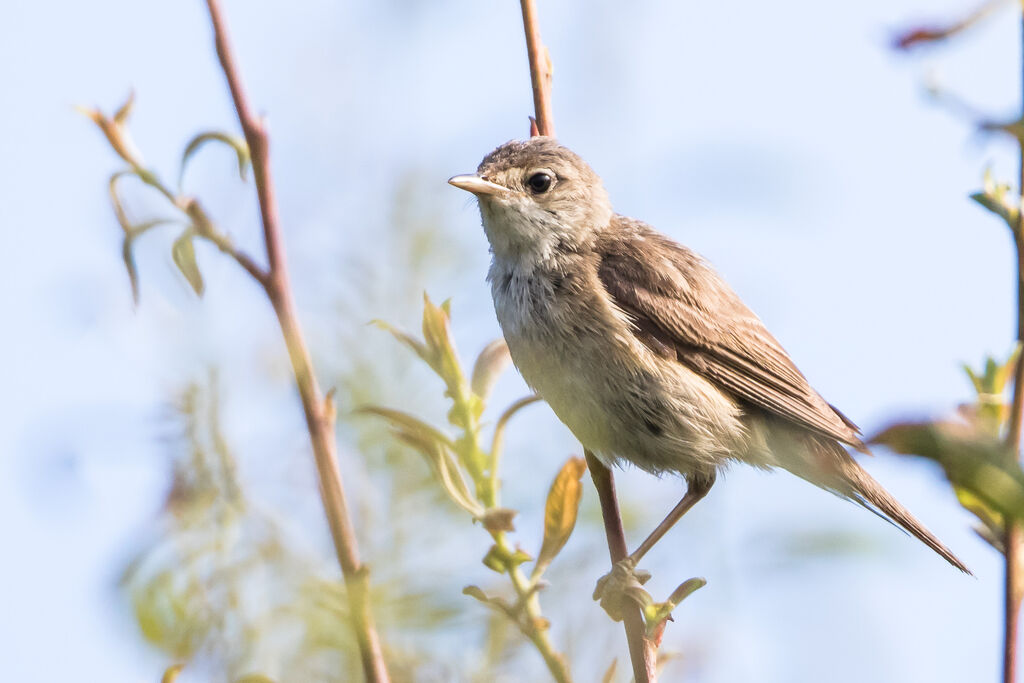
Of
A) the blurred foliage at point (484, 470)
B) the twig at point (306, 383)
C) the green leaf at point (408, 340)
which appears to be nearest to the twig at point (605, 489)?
the blurred foliage at point (484, 470)

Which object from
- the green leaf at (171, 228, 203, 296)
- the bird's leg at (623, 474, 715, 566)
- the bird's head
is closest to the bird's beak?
the bird's head

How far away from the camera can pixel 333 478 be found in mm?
1184

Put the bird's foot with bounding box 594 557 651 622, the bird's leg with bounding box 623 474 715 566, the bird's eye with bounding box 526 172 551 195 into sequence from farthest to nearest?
1. the bird's eye with bounding box 526 172 551 195
2. the bird's leg with bounding box 623 474 715 566
3. the bird's foot with bounding box 594 557 651 622

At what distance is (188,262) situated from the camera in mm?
1660

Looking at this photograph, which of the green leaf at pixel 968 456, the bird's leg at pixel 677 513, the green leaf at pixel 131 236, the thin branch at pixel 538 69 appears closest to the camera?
the green leaf at pixel 968 456

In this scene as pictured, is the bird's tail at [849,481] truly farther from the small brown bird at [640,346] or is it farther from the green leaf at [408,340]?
the green leaf at [408,340]

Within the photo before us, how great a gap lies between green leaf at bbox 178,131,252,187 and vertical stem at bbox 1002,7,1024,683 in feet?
3.55

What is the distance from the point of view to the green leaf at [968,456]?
2.22ft

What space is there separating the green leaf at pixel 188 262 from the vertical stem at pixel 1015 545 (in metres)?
1.16

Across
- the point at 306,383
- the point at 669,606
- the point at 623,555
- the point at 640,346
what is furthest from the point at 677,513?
the point at 306,383

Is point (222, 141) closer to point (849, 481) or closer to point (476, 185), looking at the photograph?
point (476, 185)

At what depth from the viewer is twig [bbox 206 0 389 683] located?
3.88 ft

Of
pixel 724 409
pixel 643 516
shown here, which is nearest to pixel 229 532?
pixel 643 516

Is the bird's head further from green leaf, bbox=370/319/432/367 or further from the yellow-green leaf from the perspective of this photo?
the yellow-green leaf
